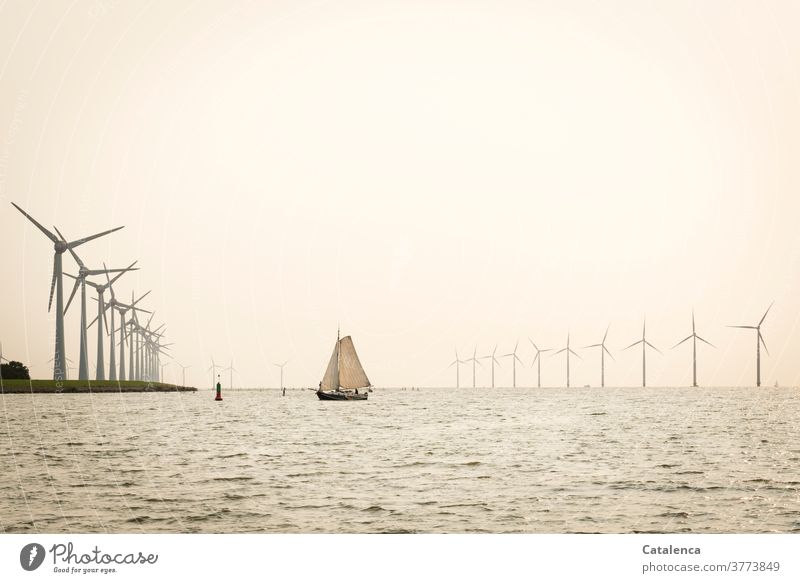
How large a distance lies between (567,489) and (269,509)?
1833 centimetres

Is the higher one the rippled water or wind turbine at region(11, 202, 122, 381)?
wind turbine at region(11, 202, 122, 381)

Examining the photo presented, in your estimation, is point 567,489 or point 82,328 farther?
point 82,328

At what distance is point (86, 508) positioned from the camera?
4412 centimetres

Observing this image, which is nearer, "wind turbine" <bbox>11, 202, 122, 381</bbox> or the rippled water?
the rippled water

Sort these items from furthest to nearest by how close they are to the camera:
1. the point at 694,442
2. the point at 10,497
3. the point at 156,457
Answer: the point at 694,442 < the point at 156,457 < the point at 10,497

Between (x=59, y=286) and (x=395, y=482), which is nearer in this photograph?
(x=395, y=482)

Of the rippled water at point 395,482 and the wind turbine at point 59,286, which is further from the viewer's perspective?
the wind turbine at point 59,286

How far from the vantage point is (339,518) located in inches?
1639

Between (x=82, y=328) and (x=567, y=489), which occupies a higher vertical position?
(x=82, y=328)

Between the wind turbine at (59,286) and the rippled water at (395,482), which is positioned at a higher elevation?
the wind turbine at (59,286)
